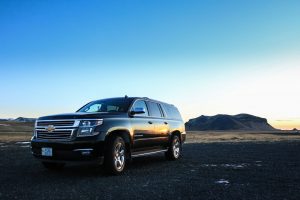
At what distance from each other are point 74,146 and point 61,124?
2.19ft

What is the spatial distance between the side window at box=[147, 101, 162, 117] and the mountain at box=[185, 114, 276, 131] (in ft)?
385

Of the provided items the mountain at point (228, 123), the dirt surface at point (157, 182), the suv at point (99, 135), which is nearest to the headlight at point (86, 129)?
the suv at point (99, 135)

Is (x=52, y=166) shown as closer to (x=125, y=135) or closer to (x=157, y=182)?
(x=125, y=135)

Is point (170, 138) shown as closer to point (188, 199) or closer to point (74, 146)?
point (74, 146)

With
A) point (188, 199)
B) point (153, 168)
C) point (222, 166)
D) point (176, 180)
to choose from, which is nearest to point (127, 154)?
point (153, 168)

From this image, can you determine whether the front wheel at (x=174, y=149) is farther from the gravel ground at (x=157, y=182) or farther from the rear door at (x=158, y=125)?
the gravel ground at (x=157, y=182)

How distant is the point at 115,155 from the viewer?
9.45 meters

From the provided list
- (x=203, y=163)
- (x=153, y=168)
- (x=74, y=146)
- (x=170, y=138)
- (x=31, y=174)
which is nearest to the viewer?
(x=74, y=146)

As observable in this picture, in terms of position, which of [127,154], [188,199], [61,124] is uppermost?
[61,124]

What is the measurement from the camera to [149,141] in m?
11.4

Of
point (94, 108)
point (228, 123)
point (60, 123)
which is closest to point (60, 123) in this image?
point (60, 123)

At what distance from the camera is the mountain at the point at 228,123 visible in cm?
13462

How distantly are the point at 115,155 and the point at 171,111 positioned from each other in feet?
16.1

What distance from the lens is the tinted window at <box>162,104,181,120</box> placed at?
13453mm
